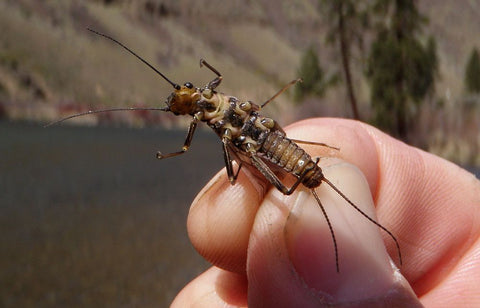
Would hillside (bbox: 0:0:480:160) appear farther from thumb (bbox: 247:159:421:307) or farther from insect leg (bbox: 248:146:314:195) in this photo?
thumb (bbox: 247:159:421:307)

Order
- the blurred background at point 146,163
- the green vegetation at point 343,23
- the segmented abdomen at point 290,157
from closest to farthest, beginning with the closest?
the segmented abdomen at point 290,157 → the blurred background at point 146,163 → the green vegetation at point 343,23

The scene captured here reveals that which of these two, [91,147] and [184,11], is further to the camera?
[184,11]

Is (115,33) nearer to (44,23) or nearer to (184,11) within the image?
(44,23)

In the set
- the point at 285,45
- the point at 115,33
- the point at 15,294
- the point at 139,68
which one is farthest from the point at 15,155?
the point at 285,45

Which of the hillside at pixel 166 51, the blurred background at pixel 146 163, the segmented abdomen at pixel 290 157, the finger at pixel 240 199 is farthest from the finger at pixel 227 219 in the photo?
the hillside at pixel 166 51

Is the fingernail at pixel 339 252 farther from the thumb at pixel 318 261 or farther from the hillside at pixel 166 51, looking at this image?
the hillside at pixel 166 51

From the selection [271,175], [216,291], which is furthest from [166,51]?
[271,175]
